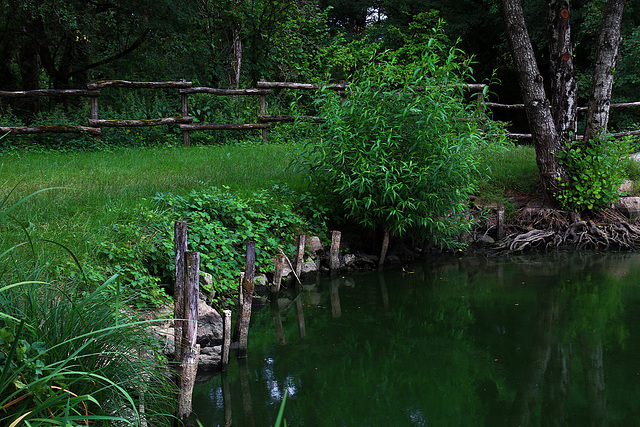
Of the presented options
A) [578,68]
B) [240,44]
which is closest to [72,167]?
[240,44]

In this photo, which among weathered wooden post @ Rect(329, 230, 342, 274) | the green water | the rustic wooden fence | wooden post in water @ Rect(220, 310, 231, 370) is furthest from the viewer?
the rustic wooden fence

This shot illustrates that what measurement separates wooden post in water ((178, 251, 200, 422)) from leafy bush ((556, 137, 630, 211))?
720 cm

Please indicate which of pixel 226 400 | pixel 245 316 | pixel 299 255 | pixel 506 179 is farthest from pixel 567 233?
pixel 226 400

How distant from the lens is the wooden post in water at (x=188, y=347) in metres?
4.06

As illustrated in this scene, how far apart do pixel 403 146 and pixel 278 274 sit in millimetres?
2510

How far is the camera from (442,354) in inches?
223

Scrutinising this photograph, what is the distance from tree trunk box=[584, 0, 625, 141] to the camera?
364 inches

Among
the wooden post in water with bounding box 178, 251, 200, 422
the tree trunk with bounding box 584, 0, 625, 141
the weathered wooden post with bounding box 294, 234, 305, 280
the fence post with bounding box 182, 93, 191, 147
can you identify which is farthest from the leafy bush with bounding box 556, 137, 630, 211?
the fence post with bounding box 182, 93, 191, 147

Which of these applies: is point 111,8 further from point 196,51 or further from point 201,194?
point 201,194

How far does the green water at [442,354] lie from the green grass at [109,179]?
2.07 meters

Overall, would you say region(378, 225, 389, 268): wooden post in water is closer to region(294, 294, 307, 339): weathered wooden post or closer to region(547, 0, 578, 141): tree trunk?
region(294, 294, 307, 339): weathered wooden post

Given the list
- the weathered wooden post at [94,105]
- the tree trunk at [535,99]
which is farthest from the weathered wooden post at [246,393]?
the weathered wooden post at [94,105]

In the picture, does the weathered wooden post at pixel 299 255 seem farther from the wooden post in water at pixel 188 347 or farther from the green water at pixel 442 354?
the wooden post in water at pixel 188 347

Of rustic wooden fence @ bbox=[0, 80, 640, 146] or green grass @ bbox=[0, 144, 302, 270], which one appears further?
rustic wooden fence @ bbox=[0, 80, 640, 146]
